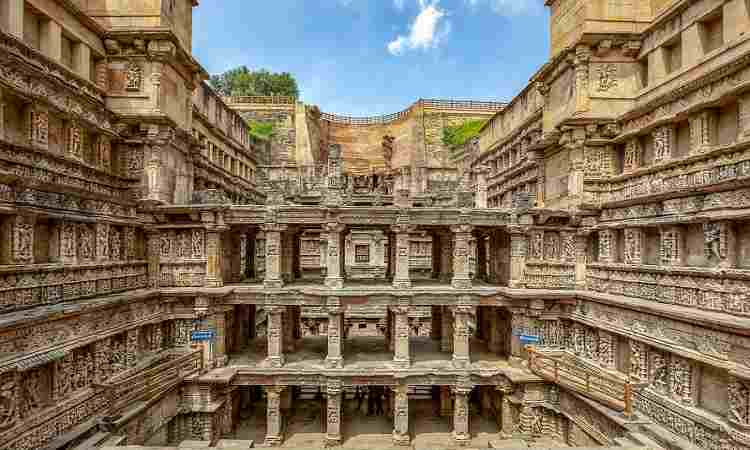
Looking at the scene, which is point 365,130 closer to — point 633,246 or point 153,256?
point 153,256

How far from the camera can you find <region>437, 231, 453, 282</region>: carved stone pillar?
739 inches

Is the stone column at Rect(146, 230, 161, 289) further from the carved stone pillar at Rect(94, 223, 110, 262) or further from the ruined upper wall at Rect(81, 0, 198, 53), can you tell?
the ruined upper wall at Rect(81, 0, 198, 53)

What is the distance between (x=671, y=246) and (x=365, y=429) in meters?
13.2

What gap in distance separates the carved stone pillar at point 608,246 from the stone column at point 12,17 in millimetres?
20210

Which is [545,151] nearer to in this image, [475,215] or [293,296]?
[475,215]

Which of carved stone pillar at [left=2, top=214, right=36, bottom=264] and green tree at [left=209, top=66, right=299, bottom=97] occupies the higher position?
green tree at [left=209, top=66, right=299, bottom=97]

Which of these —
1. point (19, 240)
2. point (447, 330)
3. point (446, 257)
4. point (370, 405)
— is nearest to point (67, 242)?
point (19, 240)

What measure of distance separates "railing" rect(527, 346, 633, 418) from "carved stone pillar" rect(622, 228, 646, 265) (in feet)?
12.9

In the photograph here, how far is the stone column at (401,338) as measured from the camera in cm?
1461

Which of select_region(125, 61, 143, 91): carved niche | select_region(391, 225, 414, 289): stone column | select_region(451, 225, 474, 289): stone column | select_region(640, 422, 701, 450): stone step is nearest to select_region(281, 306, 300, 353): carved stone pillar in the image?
select_region(391, 225, 414, 289): stone column

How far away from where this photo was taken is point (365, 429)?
51.0ft

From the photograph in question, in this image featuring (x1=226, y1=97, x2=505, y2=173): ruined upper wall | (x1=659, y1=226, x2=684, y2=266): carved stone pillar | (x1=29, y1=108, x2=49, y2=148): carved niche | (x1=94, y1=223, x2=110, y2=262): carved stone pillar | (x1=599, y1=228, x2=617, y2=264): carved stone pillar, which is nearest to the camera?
(x1=29, y1=108, x2=49, y2=148): carved niche

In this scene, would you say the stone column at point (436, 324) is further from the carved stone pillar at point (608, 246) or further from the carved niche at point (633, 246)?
the carved niche at point (633, 246)

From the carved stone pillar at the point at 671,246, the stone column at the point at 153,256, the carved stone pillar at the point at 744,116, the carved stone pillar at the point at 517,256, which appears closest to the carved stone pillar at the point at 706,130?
the carved stone pillar at the point at 744,116
